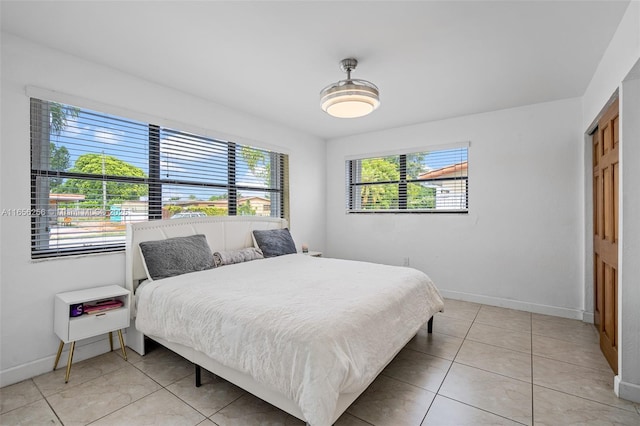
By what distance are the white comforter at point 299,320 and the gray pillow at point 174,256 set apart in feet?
0.44

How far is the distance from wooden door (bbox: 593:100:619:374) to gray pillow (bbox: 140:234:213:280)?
3.44 metres

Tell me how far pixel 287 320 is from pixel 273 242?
215 cm

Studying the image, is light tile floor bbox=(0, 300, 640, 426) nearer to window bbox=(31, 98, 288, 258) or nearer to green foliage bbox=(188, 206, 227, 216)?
window bbox=(31, 98, 288, 258)

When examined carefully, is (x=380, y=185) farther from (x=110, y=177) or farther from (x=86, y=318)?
(x=86, y=318)

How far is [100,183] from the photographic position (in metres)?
2.68

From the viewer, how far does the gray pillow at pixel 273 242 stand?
12.2 ft

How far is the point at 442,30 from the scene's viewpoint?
Result: 7.02 ft

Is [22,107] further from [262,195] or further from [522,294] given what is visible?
[522,294]

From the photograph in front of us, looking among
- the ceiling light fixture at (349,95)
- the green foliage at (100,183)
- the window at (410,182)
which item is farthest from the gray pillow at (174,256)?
the window at (410,182)

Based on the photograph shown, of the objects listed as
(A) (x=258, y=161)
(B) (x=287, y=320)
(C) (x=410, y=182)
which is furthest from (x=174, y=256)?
(C) (x=410, y=182)

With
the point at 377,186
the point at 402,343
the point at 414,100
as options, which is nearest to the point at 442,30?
the point at 414,100

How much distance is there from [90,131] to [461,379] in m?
3.62

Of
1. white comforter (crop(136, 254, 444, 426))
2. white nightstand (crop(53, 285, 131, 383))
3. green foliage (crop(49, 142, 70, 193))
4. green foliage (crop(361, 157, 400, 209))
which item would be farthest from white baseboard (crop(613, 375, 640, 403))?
green foliage (crop(49, 142, 70, 193))

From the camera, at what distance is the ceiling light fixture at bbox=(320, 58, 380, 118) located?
238 cm
